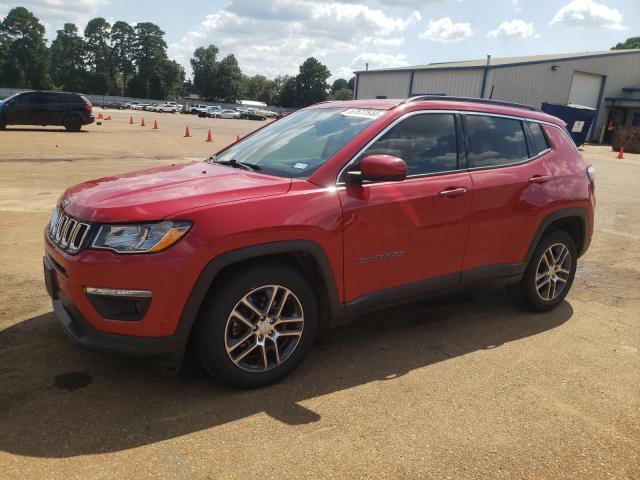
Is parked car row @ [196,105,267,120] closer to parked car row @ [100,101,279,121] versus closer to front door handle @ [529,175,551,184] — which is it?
parked car row @ [100,101,279,121]

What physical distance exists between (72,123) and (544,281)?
68.8ft

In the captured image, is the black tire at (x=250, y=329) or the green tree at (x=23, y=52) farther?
the green tree at (x=23, y=52)

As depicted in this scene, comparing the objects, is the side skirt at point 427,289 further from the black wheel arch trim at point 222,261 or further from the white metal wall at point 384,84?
the white metal wall at point 384,84

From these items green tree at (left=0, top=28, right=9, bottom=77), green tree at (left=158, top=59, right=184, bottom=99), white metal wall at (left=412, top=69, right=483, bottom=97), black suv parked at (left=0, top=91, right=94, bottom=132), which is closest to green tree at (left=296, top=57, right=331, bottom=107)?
green tree at (left=158, top=59, right=184, bottom=99)

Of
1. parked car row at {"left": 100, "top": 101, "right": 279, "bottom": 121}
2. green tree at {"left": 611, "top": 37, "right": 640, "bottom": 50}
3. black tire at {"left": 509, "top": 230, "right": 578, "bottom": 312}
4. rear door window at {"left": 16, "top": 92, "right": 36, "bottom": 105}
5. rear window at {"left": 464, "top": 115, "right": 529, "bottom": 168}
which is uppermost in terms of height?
green tree at {"left": 611, "top": 37, "right": 640, "bottom": 50}

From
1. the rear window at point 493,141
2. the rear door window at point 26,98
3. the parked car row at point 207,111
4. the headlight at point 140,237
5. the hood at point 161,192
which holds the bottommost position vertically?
the parked car row at point 207,111

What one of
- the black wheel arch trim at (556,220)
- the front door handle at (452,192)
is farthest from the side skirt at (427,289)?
the front door handle at (452,192)

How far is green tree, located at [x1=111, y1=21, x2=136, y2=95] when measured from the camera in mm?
112875

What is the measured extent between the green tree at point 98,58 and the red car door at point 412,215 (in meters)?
115

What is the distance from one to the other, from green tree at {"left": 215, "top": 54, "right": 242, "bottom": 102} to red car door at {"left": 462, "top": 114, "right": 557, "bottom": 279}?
11815 centimetres

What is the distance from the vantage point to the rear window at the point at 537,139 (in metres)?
4.48

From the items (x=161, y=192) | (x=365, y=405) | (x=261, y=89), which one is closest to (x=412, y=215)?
(x=365, y=405)

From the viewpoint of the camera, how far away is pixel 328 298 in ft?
10.9

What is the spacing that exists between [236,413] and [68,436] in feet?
2.76
